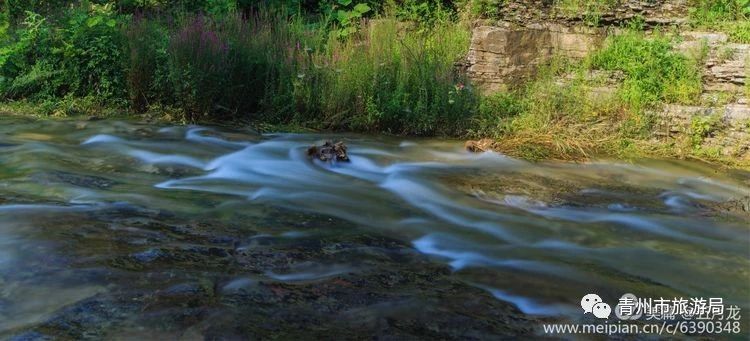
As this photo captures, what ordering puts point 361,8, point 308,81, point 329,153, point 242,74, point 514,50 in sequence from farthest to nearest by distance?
point 361,8, point 514,50, point 242,74, point 308,81, point 329,153

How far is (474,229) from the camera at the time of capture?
13.9 feet

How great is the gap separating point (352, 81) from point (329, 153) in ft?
6.46

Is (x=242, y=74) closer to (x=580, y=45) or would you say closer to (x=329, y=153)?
(x=329, y=153)

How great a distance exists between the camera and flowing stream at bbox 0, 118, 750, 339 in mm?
2738

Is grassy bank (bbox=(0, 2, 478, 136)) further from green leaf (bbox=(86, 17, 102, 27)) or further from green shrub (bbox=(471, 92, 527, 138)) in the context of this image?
green shrub (bbox=(471, 92, 527, 138))

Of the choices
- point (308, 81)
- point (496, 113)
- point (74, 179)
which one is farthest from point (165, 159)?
point (496, 113)

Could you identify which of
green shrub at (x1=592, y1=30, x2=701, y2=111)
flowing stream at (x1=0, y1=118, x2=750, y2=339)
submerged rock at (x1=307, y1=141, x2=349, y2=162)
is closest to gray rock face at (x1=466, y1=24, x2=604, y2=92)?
green shrub at (x1=592, y1=30, x2=701, y2=111)

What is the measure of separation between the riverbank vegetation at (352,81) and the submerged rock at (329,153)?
154 centimetres

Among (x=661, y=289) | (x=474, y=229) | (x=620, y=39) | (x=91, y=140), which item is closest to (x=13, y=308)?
(x=474, y=229)

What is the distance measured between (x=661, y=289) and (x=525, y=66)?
5.35 metres

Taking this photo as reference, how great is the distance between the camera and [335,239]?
375 cm

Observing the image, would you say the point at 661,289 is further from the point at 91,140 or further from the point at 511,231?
the point at 91,140

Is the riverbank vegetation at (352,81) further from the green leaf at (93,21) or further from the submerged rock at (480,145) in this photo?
the submerged rock at (480,145)

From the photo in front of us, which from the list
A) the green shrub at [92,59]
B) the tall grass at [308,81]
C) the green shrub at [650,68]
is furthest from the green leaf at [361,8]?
the green shrub at [650,68]
